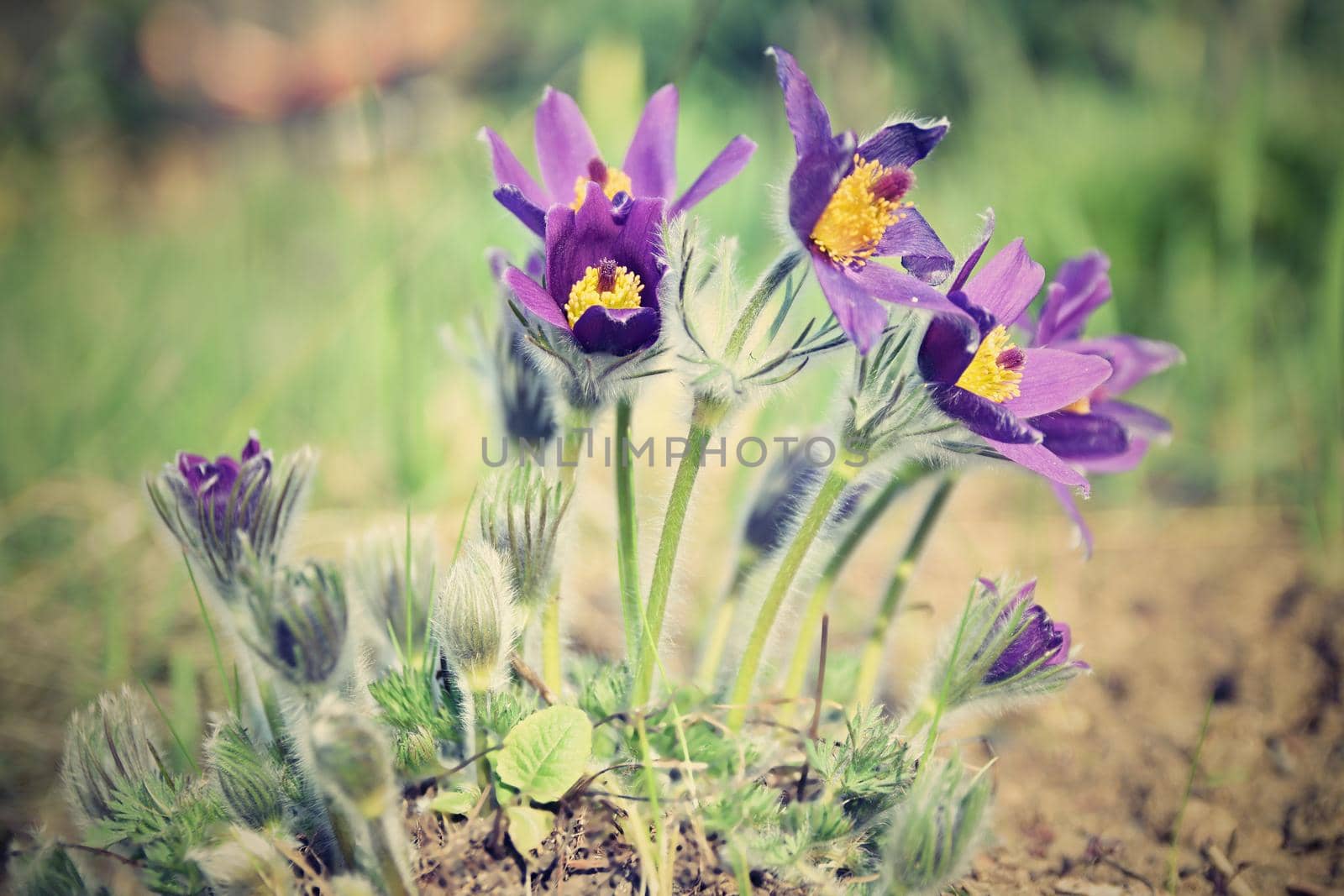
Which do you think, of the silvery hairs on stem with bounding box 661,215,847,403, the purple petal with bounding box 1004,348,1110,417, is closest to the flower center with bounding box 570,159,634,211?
the silvery hairs on stem with bounding box 661,215,847,403

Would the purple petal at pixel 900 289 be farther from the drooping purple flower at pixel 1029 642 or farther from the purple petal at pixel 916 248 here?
the drooping purple flower at pixel 1029 642

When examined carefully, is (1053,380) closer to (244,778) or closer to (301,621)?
(301,621)

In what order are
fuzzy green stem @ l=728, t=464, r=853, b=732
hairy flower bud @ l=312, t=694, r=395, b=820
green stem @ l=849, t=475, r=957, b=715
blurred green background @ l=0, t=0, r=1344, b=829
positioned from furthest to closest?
1. blurred green background @ l=0, t=0, r=1344, b=829
2. green stem @ l=849, t=475, r=957, b=715
3. fuzzy green stem @ l=728, t=464, r=853, b=732
4. hairy flower bud @ l=312, t=694, r=395, b=820

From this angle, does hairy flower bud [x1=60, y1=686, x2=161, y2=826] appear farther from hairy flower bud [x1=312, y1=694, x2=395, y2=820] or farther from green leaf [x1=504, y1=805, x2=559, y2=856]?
green leaf [x1=504, y1=805, x2=559, y2=856]

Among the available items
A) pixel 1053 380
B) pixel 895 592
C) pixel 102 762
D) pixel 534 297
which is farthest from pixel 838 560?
pixel 102 762

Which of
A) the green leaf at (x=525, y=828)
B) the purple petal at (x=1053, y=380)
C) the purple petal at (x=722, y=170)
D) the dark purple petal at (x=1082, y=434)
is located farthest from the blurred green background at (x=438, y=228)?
the green leaf at (x=525, y=828)

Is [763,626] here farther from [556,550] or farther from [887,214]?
[887,214]
